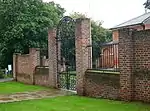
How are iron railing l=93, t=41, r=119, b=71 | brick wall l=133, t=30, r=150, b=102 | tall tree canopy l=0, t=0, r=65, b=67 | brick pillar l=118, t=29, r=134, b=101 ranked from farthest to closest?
tall tree canopy l=0, t=0, r=65, b=67, iron railing l=93, t=41, r=119, b=71, brick pillar l=118, t=29, r=134, b=101, brick wall l=133, t=30, r=150, b=102

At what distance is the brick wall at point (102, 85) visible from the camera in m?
12.9

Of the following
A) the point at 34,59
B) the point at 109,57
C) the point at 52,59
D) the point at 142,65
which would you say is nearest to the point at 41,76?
the point at 34,59

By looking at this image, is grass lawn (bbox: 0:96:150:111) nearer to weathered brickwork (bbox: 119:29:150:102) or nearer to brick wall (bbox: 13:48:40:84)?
weathered brickwork (bbox: 119:29:150:102)

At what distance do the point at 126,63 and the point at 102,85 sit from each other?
6.40 feet

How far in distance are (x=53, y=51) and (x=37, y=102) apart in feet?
Answer: 19.7

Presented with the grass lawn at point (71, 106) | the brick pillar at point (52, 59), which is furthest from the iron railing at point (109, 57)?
the brick pillar at point (52, 59)

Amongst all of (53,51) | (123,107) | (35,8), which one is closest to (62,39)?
(53,51)

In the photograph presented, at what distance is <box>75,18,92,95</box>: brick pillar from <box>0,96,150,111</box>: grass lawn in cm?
217

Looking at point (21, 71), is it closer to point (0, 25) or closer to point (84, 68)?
point (0, 25)

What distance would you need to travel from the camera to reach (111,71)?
13.4 m

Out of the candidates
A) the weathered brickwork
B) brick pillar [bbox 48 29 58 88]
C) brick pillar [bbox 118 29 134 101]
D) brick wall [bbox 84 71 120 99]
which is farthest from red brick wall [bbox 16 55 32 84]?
the weathered brickwork

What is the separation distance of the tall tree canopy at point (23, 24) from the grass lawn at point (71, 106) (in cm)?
1539

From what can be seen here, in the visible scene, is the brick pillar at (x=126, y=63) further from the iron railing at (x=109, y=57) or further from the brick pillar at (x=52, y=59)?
the brick pillar at (x=52, y=59)

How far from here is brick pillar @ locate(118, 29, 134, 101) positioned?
12031 mm
